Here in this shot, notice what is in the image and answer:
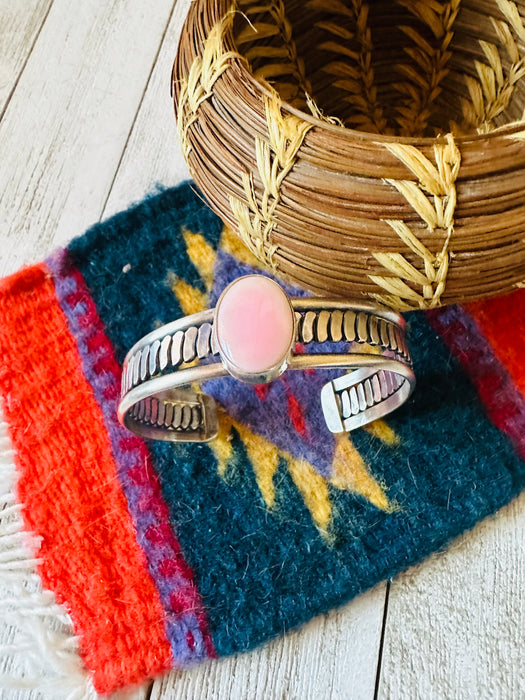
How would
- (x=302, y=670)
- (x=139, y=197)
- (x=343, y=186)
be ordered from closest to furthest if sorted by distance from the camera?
(x=343, y=186) → (x=302, y=670) → (x=139, y=197)

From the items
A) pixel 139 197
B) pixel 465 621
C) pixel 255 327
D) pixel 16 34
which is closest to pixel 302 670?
pixel 465 621

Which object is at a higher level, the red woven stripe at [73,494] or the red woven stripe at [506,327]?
the red woven stripe at [73,494]

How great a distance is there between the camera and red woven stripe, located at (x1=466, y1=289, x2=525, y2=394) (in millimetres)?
445

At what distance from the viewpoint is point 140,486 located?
1.42ft

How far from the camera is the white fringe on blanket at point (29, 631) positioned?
39cm

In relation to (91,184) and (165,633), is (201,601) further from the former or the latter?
(91,184)

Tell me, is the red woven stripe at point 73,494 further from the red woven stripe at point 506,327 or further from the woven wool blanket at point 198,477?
the red woven stripe at point 506,327

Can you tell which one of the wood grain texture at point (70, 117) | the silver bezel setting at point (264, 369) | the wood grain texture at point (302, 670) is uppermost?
the wood grain texture at point (70, 117)

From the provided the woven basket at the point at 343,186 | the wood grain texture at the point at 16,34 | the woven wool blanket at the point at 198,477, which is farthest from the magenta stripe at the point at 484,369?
the wood grain texture at the point at 16,34

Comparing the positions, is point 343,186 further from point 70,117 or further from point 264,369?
point 70,117

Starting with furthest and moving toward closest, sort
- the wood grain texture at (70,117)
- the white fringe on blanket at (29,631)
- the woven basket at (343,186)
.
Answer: the wood grain texture at (70,117) → the white fringe on blanket at (29,631) → the woven basket at (343,186)

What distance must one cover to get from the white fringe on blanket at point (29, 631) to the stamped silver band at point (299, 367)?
0.34 feet

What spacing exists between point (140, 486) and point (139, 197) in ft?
0.74

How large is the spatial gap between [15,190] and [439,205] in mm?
370
